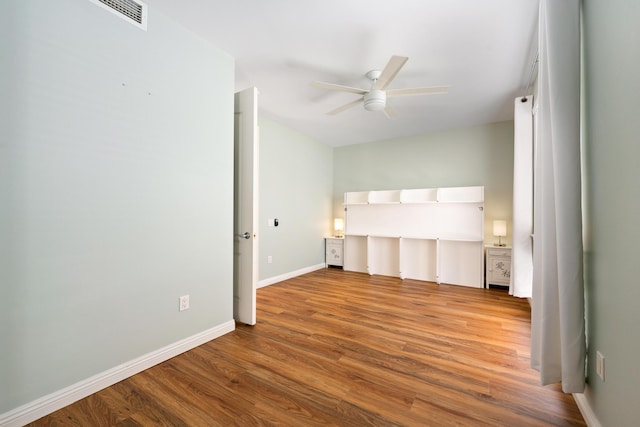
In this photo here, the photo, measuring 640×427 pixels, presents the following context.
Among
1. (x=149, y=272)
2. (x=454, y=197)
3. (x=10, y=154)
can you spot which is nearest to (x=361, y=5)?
Result: (x=10, y=154)

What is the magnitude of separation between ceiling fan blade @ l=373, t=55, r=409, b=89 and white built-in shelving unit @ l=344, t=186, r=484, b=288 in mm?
2534

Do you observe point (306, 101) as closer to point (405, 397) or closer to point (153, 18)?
point (153, 18)

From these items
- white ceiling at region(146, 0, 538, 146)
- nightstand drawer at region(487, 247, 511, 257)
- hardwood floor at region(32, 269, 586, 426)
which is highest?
white ceiling at region(146, 0, 538, 146)

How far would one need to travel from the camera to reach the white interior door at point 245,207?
105 inches

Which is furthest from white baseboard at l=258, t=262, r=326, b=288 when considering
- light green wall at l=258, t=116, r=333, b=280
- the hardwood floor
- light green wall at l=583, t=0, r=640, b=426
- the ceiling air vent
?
light green wall at l=583, t=0, r=640, b=426

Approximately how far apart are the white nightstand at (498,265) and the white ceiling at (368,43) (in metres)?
2.08

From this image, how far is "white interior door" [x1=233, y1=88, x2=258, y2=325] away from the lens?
2678 mm

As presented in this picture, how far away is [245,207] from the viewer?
2.73 metres

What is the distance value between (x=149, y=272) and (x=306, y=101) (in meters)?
2.73

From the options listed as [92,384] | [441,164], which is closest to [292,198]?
[441,164]

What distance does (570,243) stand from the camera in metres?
1.39

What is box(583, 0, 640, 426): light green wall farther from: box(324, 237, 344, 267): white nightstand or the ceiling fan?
box(324, 237, 344, 267): white nightstand

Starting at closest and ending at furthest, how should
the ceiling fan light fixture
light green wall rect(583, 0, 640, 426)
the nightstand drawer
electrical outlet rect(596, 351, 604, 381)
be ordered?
light green wall rect(583, 0, 640, 426) → electrical outlet rect(596, 351, 604, 381) → the ceiling fan light fixture → the nightstand drawer

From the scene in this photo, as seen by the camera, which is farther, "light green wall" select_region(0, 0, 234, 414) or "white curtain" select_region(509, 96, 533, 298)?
"white curtain" select_region(509, 96, 533, 298)
